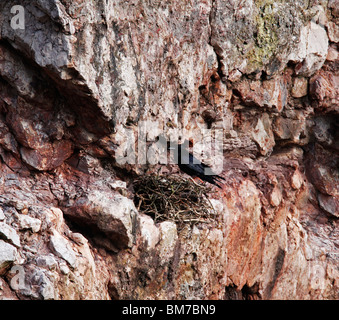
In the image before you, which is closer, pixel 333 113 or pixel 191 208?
pixel 191 208

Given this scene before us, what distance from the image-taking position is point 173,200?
530 cm

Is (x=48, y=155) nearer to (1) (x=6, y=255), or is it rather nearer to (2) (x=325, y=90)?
(1) (x=6, y=255)

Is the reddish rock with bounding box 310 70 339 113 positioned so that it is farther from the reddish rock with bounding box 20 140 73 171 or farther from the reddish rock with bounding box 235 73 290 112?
Result: the reddish rock with bounding box 20 140 73 171

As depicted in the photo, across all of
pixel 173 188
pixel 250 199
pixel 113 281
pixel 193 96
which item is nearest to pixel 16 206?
pixel 113 281

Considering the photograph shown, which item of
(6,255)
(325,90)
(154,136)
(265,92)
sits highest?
(325,90)

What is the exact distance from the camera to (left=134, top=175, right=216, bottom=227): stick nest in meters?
5.10

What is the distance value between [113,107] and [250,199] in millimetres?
3012

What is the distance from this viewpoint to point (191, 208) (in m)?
5.36

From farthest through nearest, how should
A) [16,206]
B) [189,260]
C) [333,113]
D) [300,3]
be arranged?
[333,113]
[300,3]
[189,260]
[16,206]

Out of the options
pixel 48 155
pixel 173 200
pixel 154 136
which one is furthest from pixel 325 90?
pixel 48 155

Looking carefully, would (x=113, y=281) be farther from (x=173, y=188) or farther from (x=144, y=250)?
(x=173, y=188)

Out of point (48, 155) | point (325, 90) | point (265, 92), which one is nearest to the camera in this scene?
point (48, 155)

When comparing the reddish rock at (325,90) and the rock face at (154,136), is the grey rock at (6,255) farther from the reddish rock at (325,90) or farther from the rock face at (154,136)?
the reddish rock at (325,90)

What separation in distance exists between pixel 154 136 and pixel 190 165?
0.53 m
